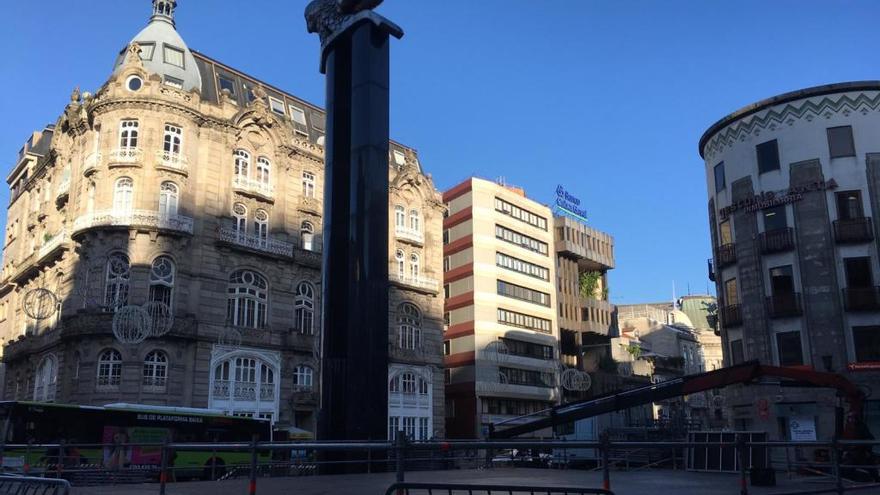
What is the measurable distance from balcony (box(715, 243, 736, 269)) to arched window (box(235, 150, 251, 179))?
105 feet

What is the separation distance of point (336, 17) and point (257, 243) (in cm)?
3217

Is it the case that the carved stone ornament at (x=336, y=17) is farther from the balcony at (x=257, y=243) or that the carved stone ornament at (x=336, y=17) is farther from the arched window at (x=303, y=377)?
the arched window at (x=303, y=377)

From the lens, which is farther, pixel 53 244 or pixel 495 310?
pixel 495 310

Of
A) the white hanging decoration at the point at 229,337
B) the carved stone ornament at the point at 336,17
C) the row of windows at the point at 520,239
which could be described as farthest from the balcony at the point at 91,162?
the row of windows at the point at 520,239

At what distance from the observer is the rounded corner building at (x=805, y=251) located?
38.6m

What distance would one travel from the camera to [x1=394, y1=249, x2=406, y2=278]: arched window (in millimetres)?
59125

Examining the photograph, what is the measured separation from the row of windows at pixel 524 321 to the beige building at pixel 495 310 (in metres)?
0.10

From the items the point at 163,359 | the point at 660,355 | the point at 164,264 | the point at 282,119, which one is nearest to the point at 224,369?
the point at 163,359

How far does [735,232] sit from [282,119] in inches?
1272

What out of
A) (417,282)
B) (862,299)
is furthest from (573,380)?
(862,299)

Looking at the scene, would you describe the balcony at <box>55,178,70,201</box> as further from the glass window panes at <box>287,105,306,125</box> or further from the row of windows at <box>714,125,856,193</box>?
the row of windows at <box>714,125,856,193</box>

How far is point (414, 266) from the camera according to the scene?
61.0 meters

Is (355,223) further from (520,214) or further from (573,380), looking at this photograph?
(520,214)

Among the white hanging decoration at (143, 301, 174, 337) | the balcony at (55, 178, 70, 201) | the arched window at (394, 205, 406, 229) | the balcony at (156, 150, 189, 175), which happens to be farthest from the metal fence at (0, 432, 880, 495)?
the arched window at (394, 205, 406, 229)
